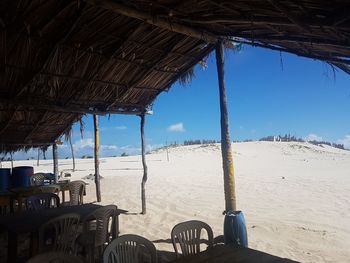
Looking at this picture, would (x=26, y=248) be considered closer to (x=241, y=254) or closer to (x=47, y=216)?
(x=47, y=216)

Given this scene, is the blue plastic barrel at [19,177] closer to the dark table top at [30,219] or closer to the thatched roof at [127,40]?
the thatched roof at [127,40]

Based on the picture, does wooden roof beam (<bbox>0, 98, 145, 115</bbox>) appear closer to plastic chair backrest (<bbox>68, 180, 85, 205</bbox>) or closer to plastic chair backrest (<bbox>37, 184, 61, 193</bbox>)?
plastic chair backrest (<bbox>68, 180, 85, 205</bbox>)

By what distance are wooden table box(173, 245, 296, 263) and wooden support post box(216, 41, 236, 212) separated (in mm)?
2088

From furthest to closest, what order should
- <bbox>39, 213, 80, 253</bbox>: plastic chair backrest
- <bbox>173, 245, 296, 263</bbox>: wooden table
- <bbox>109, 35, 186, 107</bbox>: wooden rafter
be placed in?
<bbox>109, 35, 186, 107</bbox>: wooden rafter < <bbox>39, 213, 80, 253</bbox>: plastic chair backrest < <bbox>173, 245, 296, 263</bbox>: wooden table

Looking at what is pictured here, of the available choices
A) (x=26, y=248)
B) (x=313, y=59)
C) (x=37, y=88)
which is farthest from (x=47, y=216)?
(x=313, y=59)

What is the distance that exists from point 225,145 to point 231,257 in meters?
2.51

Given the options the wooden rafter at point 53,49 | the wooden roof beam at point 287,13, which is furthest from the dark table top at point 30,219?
the wooden roof beam at point 287,13

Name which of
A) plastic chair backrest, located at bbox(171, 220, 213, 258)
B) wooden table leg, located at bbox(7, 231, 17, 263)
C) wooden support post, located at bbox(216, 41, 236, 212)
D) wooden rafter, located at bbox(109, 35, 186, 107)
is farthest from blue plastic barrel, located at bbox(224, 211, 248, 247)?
wooden rafter, located at bbox(109, 35, 186, 107)

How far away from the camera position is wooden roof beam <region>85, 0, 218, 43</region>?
11.2 ft

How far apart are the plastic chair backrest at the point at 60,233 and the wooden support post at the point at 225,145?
2198mm

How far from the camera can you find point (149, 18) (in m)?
3.78

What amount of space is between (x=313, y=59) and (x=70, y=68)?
13.0 feet

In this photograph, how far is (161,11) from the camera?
382 cm

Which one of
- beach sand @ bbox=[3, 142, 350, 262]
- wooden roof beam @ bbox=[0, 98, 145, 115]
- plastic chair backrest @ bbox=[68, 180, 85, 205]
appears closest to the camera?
beach sand @ bbox=[3, 142, 350, 262]
